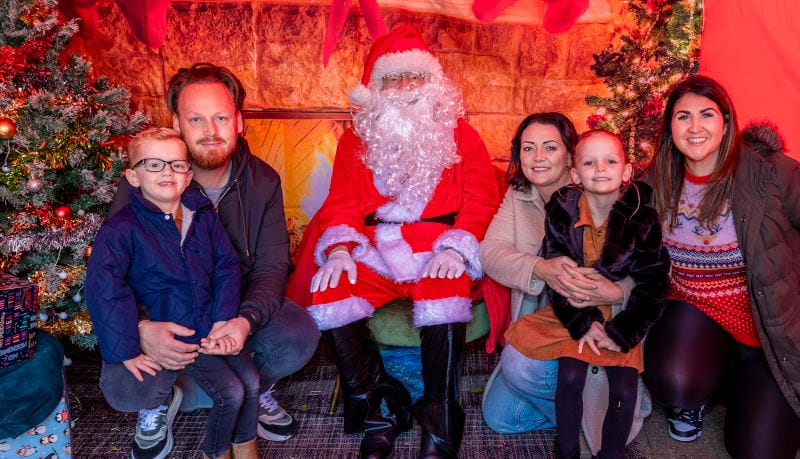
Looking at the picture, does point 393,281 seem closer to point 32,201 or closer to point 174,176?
point 174,176

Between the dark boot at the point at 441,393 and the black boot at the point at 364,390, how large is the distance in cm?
18

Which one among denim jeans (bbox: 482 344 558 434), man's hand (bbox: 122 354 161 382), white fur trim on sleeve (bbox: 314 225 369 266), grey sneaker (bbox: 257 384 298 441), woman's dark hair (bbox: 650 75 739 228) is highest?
woman's dark hair (bbox: 650 75 739 228)

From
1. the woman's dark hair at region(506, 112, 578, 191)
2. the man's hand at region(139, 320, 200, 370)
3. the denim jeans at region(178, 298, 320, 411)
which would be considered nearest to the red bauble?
the man's hand at region(139, 320, 200, 370)

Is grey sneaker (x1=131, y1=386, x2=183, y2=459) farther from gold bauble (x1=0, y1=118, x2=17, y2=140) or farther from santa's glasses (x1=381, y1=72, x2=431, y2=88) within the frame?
santa's glasses (x1=381, y1=72, x2=431, y2=88)

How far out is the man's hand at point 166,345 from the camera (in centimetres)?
233

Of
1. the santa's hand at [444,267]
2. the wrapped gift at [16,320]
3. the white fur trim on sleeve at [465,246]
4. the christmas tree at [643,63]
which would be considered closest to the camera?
the wrapped gift at [16,320]

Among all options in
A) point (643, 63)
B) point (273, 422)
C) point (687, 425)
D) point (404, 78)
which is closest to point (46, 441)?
point (273, 422)

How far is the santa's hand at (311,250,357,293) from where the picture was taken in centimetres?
275

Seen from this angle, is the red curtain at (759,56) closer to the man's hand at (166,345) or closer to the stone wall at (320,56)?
the stone wall at (320,56)

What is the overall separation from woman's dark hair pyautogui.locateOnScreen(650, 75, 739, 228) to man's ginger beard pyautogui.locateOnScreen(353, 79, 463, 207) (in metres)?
1.01

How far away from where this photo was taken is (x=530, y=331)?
253cm

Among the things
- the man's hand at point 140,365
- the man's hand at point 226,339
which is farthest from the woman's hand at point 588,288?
the man's hand at point 140,365

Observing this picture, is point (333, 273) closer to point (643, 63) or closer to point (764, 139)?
point (764, 139)

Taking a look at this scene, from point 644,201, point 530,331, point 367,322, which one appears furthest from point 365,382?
point 644,201
